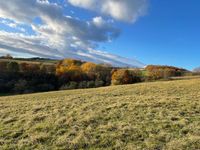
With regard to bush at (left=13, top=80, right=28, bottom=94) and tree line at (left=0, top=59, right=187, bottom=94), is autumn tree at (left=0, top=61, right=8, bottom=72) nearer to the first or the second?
tree line at (left=0, top=59, right=187, bottom=94)

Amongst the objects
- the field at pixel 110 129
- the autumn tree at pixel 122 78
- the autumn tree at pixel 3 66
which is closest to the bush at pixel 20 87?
the autumn tree at pixel 3 66

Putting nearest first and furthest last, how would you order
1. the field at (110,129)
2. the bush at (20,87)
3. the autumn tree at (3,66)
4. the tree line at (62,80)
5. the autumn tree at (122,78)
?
1. the field at (110,129)
2. the bush at (20,87)
3. the tree line at (62,80)
4. the autumn tree at (122,78)
5. the autumn tree at (3,66)

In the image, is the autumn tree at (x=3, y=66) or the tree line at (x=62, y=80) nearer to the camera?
the tree line at (x=62, y=80)

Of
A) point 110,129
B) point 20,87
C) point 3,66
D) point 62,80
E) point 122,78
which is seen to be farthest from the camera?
point 3,66

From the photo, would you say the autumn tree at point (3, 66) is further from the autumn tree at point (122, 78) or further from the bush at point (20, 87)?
the autumn tree at point (122, 78)

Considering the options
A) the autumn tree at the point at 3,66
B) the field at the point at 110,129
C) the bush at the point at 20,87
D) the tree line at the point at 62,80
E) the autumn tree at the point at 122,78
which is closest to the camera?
the field at the point at 110,129

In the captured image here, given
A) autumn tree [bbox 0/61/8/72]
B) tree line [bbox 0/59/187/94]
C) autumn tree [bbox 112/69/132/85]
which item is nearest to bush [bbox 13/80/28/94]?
tree line [bbox 0/59/187/94]

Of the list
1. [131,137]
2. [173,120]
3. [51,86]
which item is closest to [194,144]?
[131,137]

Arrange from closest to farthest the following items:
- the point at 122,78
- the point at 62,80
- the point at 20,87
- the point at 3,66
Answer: the point at 20,87, the point at 122,78, the point at 62,80, the point at 3,66

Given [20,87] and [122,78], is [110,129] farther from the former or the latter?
[122,78]

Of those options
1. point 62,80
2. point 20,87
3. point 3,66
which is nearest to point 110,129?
point 20,87

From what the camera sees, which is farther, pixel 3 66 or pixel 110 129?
pixel 3 66

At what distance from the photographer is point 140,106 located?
15.2 m

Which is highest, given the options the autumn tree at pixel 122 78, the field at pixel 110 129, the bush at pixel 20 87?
the autumn tree at pixel 122 78
